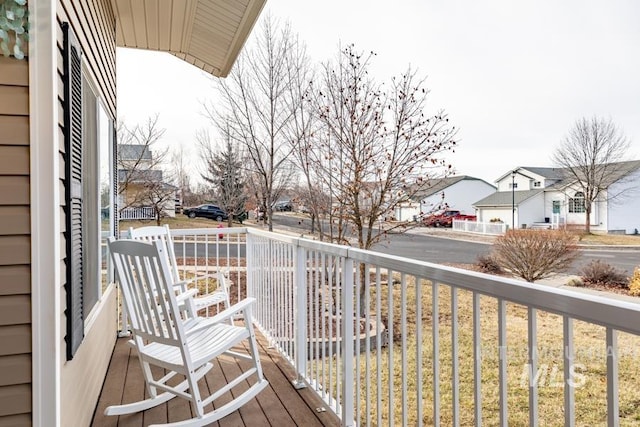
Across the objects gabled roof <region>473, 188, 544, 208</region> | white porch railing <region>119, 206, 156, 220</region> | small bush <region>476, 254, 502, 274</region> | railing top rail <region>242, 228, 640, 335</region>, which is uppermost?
gabled roof <region>473, 188, 544, 208</region>

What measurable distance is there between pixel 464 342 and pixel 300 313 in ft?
7.28

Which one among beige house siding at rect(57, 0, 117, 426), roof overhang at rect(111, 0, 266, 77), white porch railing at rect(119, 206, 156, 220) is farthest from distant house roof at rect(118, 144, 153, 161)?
beige house siding at rect(57, 0, 117, 426)

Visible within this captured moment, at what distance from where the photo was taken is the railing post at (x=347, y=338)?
83.4 inches

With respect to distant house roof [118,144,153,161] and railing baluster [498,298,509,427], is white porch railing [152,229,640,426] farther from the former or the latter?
distant house roof [118,144,153,161]

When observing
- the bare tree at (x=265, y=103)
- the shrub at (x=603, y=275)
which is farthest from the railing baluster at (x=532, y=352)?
the shrub at (x=603, y=275)

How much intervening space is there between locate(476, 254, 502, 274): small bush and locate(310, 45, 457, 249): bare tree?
323cm

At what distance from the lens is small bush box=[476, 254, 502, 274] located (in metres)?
9.62

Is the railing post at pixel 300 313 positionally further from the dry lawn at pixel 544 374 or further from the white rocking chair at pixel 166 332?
the dry lawn at pixel 544 374

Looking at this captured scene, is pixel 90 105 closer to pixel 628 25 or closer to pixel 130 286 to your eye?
pixel 130 286

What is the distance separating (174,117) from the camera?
1327 centimetres

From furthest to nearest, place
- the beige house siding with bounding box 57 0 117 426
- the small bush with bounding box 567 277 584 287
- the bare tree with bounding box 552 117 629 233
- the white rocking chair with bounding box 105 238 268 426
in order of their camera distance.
Result: the bare tree with bounding box 552 117 629 233 → the small bush with bounding box 567 277 584 287 → the white rocking chair with bounding box 105 238 268 426 → the beige house siding with bounding box 57 0 117 426

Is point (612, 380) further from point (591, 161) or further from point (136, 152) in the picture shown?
point (591, 161)

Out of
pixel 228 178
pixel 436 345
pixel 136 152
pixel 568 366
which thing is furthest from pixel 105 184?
pixel 136 152

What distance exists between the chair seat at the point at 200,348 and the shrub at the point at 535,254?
7.46m
